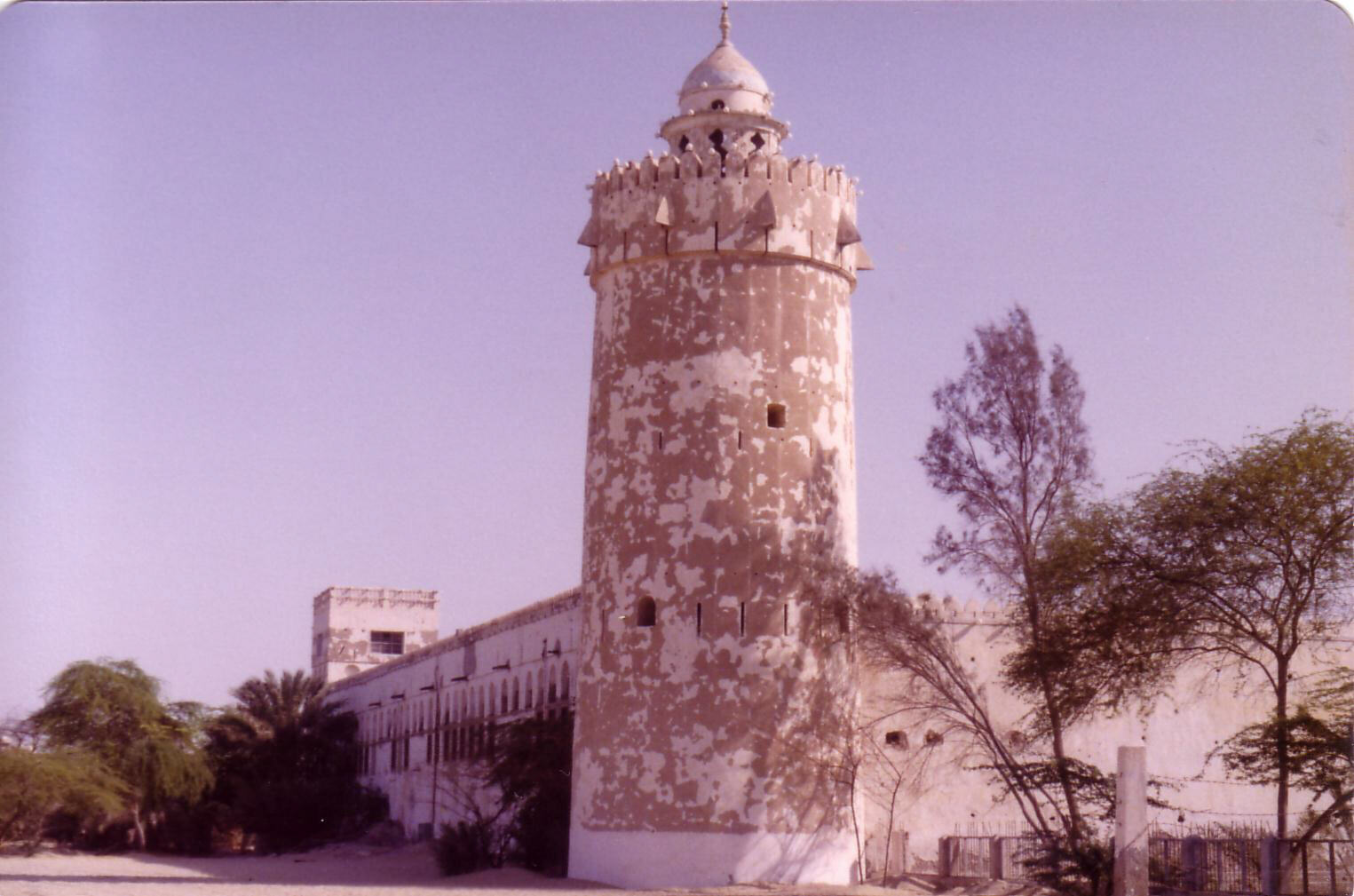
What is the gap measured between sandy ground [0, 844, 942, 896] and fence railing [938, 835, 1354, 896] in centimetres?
110

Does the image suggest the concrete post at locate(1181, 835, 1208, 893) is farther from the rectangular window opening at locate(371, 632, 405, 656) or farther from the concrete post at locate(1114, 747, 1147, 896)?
the rectangular window opening at locate(371, 632, 405, 656)

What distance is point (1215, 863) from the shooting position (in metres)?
22.3

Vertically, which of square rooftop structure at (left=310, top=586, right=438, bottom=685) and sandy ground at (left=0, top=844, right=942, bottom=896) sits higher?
square rooftop structure at (left=310, top=586, right=438, bottom=685)

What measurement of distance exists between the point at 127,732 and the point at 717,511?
81.5 feet

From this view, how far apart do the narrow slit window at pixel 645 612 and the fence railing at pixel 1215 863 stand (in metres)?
5.49

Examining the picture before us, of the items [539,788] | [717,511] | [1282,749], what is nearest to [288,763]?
[539,788]

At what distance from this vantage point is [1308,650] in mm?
27391

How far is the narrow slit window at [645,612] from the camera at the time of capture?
24344 mm

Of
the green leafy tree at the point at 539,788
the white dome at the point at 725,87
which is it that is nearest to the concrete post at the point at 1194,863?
the green leafy tree at the point at 539,788

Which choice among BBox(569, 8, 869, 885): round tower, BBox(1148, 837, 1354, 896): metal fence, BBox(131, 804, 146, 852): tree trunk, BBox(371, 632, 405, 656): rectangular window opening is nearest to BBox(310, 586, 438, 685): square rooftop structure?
BBox(371, 632, 405, 656): rectangular window opening

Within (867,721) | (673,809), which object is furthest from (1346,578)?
(673,809)

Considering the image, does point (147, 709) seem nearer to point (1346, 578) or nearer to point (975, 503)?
point (975, 503)

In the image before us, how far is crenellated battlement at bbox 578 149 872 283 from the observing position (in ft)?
81.8

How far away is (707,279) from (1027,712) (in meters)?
8.08
